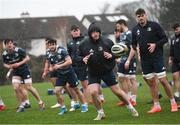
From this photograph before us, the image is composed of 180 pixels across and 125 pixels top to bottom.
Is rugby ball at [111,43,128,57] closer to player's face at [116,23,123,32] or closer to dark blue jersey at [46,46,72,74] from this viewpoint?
dark blue jersey at [46,46,72,74]

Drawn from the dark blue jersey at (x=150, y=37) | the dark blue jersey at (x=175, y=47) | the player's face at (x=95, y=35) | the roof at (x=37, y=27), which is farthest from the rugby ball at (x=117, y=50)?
the roof at (x=37, y=27)

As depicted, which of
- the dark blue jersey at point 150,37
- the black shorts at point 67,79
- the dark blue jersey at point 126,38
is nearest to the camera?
the dark blue jersey at point 150,37

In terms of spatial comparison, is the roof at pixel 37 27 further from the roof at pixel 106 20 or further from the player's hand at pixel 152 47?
the player's hand at pixel 152 47

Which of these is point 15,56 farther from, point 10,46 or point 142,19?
point 142,19

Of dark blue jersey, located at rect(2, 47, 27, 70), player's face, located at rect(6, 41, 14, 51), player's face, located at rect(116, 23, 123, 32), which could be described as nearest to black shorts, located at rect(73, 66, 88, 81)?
player's face, located at rect(116, 23, 123, 32)

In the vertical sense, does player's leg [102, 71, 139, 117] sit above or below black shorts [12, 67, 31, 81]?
below

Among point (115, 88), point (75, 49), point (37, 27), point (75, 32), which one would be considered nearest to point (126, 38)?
point (75, 32)

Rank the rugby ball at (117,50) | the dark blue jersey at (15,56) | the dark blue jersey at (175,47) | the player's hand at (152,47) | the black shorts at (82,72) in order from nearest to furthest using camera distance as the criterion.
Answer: the rugby ball at (117,50)
the player's hand at (152,47)
the dark blue jersey at (175,47)
the black shorts at (82,72)
the dark blue jersey at (15,56)

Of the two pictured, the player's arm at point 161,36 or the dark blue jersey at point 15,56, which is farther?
the dark blue jersey at point 15,56

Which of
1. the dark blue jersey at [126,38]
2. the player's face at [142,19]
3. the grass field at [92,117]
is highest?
the player's face at [142,19]

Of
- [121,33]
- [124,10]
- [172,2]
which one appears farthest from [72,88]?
[124,10]

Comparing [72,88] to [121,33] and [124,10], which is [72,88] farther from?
[124,10]

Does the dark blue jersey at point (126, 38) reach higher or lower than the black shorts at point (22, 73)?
higher

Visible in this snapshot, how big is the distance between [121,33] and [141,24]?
91.8 inches
